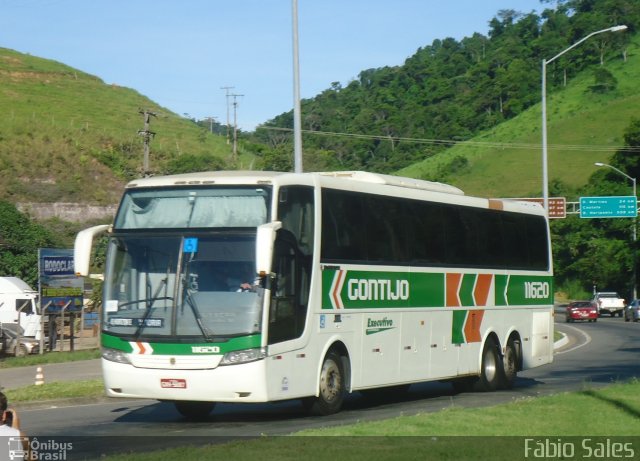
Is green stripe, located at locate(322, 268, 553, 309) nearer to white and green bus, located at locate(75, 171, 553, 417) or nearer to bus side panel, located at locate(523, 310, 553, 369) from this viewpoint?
white and green bus, located at locate(75, 171, 553, 417)

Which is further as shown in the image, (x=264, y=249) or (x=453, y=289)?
(x=453, y=289)

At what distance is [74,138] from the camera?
107m


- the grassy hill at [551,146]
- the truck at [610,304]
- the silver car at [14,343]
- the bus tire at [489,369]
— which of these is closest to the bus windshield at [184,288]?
the bus tire at [489,369]

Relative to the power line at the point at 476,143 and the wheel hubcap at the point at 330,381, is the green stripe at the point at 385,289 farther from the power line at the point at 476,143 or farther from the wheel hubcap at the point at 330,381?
the power line at the point at 476,143

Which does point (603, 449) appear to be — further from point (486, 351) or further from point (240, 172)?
point (486, 351)

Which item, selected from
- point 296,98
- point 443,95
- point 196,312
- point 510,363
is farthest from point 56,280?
point 443,95

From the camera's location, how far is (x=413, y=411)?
1705cm

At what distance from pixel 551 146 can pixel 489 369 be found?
370 ft

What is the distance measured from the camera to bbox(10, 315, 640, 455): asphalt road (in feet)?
46.9

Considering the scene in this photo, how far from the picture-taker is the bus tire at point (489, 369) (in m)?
21.1

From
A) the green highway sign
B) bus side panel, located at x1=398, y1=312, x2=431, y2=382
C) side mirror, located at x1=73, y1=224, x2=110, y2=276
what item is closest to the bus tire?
bus side panel, located at x1=398, y1=312, x2=431, y2=382

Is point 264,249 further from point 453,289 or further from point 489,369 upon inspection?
point 489,369

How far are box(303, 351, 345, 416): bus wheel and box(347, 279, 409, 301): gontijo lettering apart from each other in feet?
3.42

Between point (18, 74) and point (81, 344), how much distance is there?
99391mm
